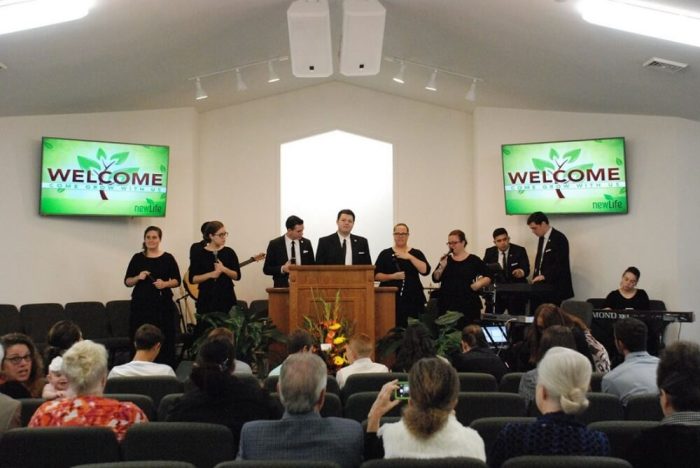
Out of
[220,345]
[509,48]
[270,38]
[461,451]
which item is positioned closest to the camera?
[461,451]

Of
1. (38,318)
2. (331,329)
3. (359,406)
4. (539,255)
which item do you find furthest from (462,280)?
(38,318)

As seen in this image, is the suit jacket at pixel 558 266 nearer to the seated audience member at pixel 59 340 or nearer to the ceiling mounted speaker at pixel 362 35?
the ceiling mounted speaker at pixel 362 35

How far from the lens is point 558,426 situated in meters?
2.74

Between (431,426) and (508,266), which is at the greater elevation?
(508,266)

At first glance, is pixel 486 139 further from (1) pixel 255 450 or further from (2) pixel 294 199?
(1) pixel 255 450

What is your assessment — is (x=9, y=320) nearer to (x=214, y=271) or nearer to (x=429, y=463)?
(x=214, y=271)

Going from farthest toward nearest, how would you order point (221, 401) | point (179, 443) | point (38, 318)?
point (38, 318)
point (221, 401)
point (179, 443)

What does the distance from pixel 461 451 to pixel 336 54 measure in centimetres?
811

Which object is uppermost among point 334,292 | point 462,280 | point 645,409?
point 462,280

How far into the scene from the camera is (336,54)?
10.2m

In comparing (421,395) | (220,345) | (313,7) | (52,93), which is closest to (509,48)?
(313,7)

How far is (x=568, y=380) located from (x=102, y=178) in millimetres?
7887

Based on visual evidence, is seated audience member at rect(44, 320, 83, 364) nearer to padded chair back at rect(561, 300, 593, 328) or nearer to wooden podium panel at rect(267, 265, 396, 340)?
wooden podium panel at rect(267, 265, 396, 340)

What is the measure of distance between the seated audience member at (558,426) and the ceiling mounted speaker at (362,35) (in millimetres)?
5301
